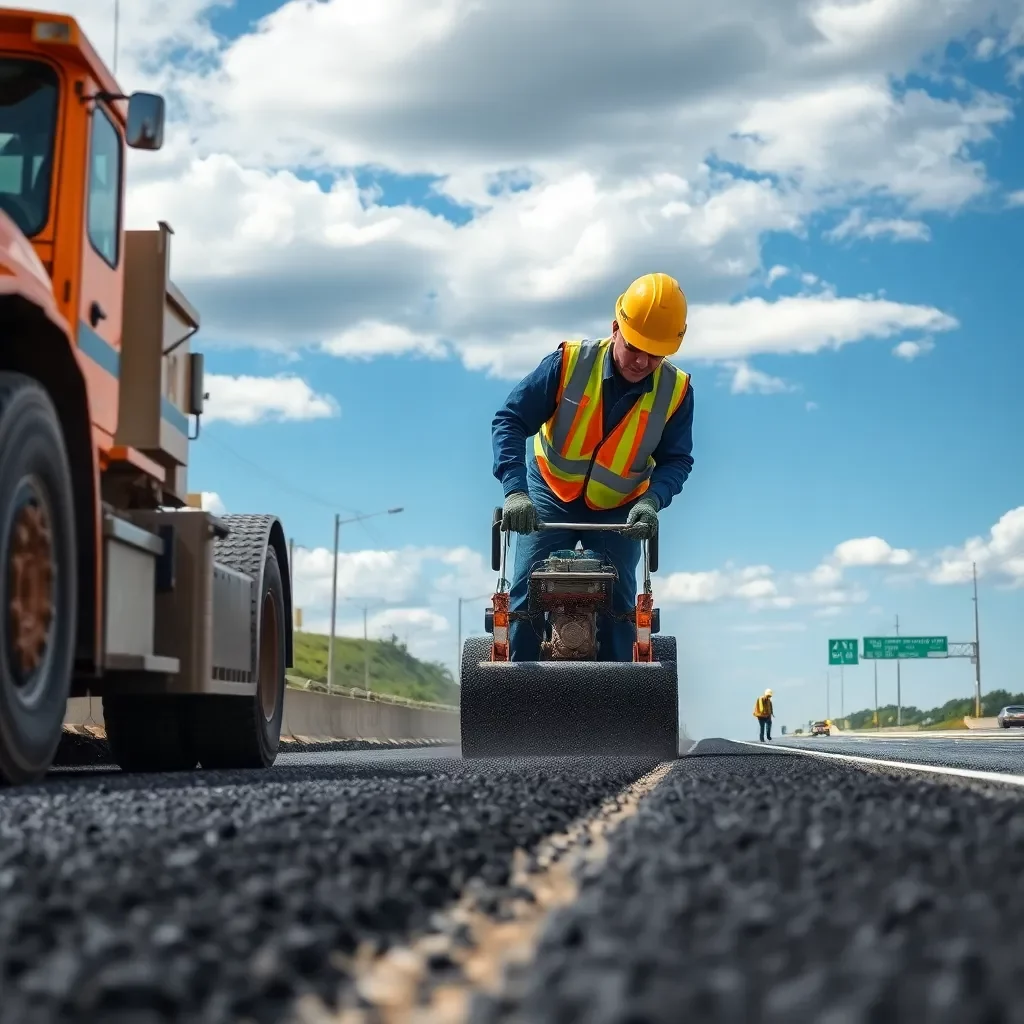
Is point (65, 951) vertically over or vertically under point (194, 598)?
under

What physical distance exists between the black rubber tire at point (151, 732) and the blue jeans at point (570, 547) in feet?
10.7

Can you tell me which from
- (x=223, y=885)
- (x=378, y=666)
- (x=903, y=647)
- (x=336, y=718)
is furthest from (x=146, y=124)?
(x=378, y=666)

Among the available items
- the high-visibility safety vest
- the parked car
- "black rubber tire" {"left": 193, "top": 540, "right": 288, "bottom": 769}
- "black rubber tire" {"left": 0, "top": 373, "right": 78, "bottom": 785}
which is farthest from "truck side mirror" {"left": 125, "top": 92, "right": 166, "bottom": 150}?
the parked car

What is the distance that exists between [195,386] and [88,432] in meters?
1.83

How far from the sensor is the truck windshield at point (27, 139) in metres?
6.27

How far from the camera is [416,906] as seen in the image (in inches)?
98.3

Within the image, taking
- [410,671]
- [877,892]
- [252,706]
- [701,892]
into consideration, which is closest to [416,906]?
[701,892]

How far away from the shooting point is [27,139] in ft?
20.8

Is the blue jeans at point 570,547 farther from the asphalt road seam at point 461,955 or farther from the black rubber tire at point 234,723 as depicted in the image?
the asphalt road seam at point 461,955

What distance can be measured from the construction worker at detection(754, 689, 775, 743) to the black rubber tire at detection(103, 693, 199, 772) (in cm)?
3753

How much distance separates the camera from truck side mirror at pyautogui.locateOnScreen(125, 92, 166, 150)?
6238 millimetres

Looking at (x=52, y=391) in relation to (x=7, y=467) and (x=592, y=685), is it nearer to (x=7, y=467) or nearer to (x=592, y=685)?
(x=7, y=467)

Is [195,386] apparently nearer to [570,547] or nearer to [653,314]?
[653,314]

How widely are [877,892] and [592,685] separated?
304 inches
